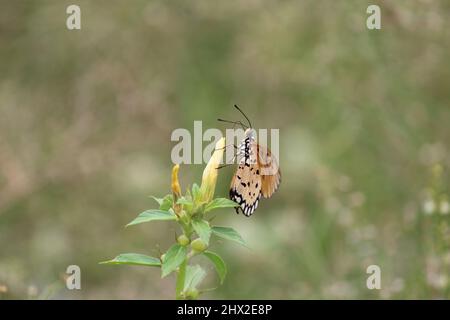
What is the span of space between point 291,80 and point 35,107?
1.47 m

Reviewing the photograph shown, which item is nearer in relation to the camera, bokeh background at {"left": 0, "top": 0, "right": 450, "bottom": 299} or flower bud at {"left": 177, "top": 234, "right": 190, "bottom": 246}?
flower bud at {"left": 177, "top": 234, "right": 190, "bottom": 246}

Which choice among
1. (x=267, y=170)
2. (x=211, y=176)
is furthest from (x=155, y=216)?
(x=267, y=170)

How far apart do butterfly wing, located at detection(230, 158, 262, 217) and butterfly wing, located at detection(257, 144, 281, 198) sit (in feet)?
0.19

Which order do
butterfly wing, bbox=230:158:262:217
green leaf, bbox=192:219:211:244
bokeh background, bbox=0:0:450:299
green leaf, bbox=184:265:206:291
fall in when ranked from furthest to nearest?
bokeh background, bbox=0:0:450:299 < butterfly wing, bbox=230:158:262:217 < green leaf, bbox=184:265:206:291 < green leaf, bbox=192:219:211:244

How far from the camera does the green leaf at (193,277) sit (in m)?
1.92

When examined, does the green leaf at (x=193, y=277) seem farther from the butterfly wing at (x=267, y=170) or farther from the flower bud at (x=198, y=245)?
the butterfly wing at (x=267, y=170)

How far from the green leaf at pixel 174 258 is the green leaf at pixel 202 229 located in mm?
67

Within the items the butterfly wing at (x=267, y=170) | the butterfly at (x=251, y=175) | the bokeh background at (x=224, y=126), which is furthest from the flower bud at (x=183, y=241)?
the bokeh background at (x=224, y=126)

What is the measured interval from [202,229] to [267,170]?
0.53 meters

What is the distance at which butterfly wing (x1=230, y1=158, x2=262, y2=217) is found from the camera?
206 centimetres

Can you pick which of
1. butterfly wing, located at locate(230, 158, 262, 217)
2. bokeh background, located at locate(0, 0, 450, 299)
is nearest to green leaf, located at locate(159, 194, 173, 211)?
butterfly wing, located at locate(230, 158, 262, 217)

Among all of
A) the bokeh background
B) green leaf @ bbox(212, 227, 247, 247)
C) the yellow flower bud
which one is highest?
the bokeh background

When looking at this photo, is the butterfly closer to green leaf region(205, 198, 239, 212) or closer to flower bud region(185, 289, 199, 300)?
green leaf region(205, 198, 239, 212)
